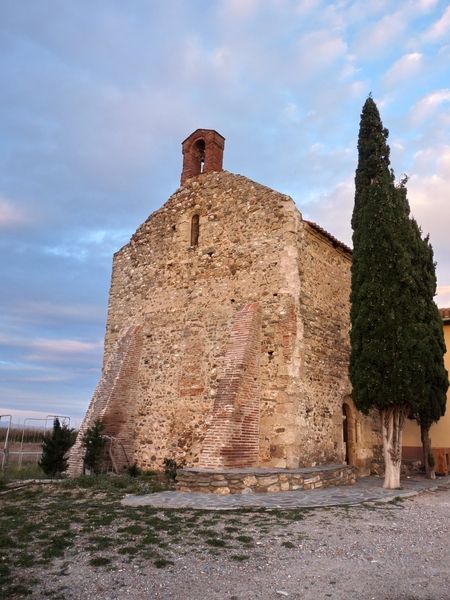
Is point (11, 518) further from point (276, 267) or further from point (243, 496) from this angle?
point (276, 267)

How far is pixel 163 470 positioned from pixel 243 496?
179 inches

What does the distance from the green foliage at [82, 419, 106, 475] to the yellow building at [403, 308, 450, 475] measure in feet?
37.3

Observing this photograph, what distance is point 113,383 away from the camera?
14.2 metres

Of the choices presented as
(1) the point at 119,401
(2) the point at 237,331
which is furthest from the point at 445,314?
(1) the point at 119,401

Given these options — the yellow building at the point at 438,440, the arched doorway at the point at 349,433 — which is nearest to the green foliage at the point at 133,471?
the arched doorway at the point at 349,433

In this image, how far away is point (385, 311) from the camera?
1181 centimetres

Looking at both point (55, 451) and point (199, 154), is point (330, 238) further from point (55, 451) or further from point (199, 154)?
point (55, 451)

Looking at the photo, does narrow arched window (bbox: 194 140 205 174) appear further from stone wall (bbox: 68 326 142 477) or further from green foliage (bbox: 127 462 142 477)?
green foliage (bbox: 127 462 142 477)

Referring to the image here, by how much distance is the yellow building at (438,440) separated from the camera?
16.8 meters

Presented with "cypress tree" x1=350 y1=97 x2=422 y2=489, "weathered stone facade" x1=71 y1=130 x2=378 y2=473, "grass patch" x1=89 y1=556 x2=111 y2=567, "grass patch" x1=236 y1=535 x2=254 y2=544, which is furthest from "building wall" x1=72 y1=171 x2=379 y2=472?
"grass patch" x1=89 y1=556 x2=111 y2=567

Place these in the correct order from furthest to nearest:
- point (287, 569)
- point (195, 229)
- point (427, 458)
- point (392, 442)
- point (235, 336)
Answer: point (195, 229) < point (427, 458) < point (235, 336) < point (392, 442) < point (287, 569)

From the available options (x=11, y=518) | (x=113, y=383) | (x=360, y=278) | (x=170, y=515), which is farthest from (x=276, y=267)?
(x=11, y=518)

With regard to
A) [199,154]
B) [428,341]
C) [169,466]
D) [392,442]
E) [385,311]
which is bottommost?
[169,466]

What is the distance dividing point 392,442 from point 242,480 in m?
4.17
